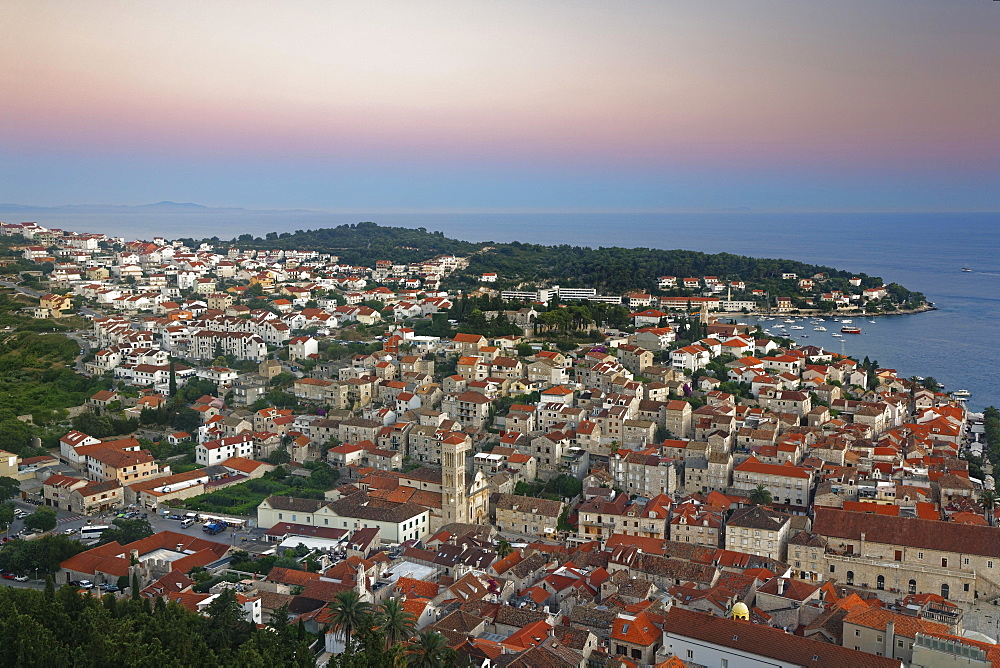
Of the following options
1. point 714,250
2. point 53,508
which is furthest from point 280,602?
point 714,250

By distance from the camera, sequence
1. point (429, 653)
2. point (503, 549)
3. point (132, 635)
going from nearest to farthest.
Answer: point (429, 653) < point (132, 635) < point (503, 549)

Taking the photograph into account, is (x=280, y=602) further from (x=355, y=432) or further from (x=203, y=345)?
(x=203, y=345)

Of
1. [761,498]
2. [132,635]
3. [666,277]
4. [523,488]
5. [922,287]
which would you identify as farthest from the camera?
[922,287]

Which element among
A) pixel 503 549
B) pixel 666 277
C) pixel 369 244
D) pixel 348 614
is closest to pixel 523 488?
pixel 503 549

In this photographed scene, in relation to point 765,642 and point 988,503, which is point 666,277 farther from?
point 765,642

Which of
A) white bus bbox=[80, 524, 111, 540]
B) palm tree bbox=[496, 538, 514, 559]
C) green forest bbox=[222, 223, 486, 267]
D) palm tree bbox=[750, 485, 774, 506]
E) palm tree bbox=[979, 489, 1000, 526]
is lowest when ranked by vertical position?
white bus bbox=[80, 524, 111, 540]

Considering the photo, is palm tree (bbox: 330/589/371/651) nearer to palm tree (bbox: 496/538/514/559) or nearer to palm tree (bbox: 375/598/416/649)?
palm tree (bbox: 375/598/416/649)

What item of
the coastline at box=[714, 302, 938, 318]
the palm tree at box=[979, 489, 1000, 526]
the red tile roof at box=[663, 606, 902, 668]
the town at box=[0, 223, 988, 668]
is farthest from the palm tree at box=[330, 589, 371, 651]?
the coastline at box=[714, 302, 938, 318]
